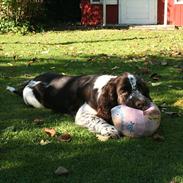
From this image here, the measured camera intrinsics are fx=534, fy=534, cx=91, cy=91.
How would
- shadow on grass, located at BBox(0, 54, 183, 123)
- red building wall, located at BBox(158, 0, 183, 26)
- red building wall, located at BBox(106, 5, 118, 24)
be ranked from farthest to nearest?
red building wall, located at BBox(106, 5, 118, 24)
red building wall, located at BBox(158, 0, 183, 26)
shadow on grass, located at BBox(0, 54, 183, 123)

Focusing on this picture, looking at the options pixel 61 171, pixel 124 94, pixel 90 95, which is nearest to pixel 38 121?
pixel 90 95

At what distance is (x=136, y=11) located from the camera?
2781cm

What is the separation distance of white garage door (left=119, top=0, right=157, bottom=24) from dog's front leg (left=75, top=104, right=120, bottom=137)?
69.6 feet

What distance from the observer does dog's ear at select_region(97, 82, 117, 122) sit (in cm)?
643

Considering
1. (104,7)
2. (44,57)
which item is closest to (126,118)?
(44,57)

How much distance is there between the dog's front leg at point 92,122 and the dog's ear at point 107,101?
0.25ft

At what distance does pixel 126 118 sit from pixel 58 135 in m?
0.86

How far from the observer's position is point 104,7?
91.0ft

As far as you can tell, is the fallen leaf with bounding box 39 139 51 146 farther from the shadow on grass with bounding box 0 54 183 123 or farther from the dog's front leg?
the shadow on grass with bounding box 0 54 183 123

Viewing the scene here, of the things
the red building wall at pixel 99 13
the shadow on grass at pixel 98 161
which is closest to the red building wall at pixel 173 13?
the red building wall at pixel 99 13

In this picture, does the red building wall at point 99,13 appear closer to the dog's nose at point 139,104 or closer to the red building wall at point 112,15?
the red building wall at point 112,15

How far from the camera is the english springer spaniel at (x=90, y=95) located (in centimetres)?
630

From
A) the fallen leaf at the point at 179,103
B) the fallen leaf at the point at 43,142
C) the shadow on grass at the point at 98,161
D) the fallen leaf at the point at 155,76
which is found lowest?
the shadow on grass at the point at 98,161

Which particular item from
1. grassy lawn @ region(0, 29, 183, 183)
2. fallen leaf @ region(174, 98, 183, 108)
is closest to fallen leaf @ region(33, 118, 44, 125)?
grassy lawn @ region(0, 29, 183, 183)
